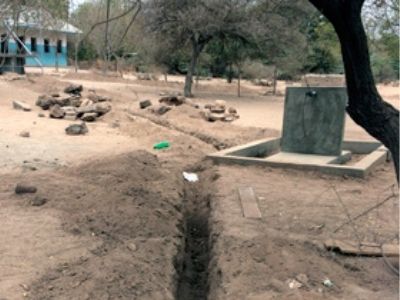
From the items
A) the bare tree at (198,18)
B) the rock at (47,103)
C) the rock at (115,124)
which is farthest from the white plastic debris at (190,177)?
the bare tree at (198,18)

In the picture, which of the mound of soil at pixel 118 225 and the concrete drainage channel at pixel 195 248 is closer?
the mound of soil at pixel 118 225

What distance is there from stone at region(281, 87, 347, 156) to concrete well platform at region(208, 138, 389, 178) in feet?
0.72

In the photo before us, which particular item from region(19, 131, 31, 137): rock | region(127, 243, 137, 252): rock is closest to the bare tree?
region(19, 131, 31, 137): rock

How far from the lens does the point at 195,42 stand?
83.6ft

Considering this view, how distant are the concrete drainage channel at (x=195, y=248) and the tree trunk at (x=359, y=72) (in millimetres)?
2268

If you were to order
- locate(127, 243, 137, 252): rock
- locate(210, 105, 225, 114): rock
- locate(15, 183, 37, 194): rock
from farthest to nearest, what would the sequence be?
locate(210, 105, 225, 114): rock < locate(15, 183, 37, 194): rock < locate(127, 243, 137, 252): rock

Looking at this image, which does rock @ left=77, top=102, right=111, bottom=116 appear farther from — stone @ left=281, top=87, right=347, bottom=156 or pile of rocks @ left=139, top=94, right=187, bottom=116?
stone @ left=281, top=87, right=347, bottom=156

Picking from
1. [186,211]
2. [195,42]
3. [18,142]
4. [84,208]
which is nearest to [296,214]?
[186,211]

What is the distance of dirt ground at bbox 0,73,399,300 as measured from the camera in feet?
15.2

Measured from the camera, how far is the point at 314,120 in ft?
35.8

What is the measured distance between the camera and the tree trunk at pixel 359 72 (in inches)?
197

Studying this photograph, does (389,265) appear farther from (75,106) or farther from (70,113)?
(75,106)

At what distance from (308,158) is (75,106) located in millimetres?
10533

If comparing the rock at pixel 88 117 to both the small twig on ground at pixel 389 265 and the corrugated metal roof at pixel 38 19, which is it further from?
the small twig on ground at pixel 389 265
